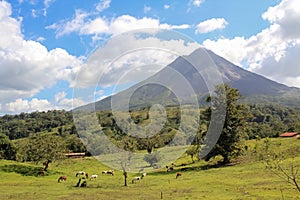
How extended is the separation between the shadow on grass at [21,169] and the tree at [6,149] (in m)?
22.1

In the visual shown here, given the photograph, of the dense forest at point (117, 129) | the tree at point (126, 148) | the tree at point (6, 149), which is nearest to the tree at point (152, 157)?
the dense forest at point (117, 129)

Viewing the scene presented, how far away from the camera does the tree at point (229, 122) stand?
4581 cm

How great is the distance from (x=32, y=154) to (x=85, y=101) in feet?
92.4

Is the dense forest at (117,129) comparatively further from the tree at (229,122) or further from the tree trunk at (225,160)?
the tree trunk at (225,160)

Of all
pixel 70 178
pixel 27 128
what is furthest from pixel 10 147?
pixel 27 128

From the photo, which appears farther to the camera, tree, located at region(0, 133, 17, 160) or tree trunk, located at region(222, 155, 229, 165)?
→ tree, located at region(0, 133, 17, 160)

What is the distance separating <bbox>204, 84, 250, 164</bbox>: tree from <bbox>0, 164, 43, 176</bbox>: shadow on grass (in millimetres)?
23020

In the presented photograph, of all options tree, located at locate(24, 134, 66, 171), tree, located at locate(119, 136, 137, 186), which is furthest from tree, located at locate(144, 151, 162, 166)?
tree, located at locate(119, 136, 137, 186)

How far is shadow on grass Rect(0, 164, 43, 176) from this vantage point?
42.7m

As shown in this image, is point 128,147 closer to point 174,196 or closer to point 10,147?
point 174,196

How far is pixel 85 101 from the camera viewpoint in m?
26.1

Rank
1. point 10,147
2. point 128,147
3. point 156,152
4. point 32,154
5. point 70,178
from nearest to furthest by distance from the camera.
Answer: point 128,147, point 70,178, point 32,154, point 156,152, point 10,147

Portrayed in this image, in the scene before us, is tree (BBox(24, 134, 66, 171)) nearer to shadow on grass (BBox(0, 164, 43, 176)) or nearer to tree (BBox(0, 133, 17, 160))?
shadow on grass (BBox(0, 164, 43, 176))

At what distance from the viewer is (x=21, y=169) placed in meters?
43.7
